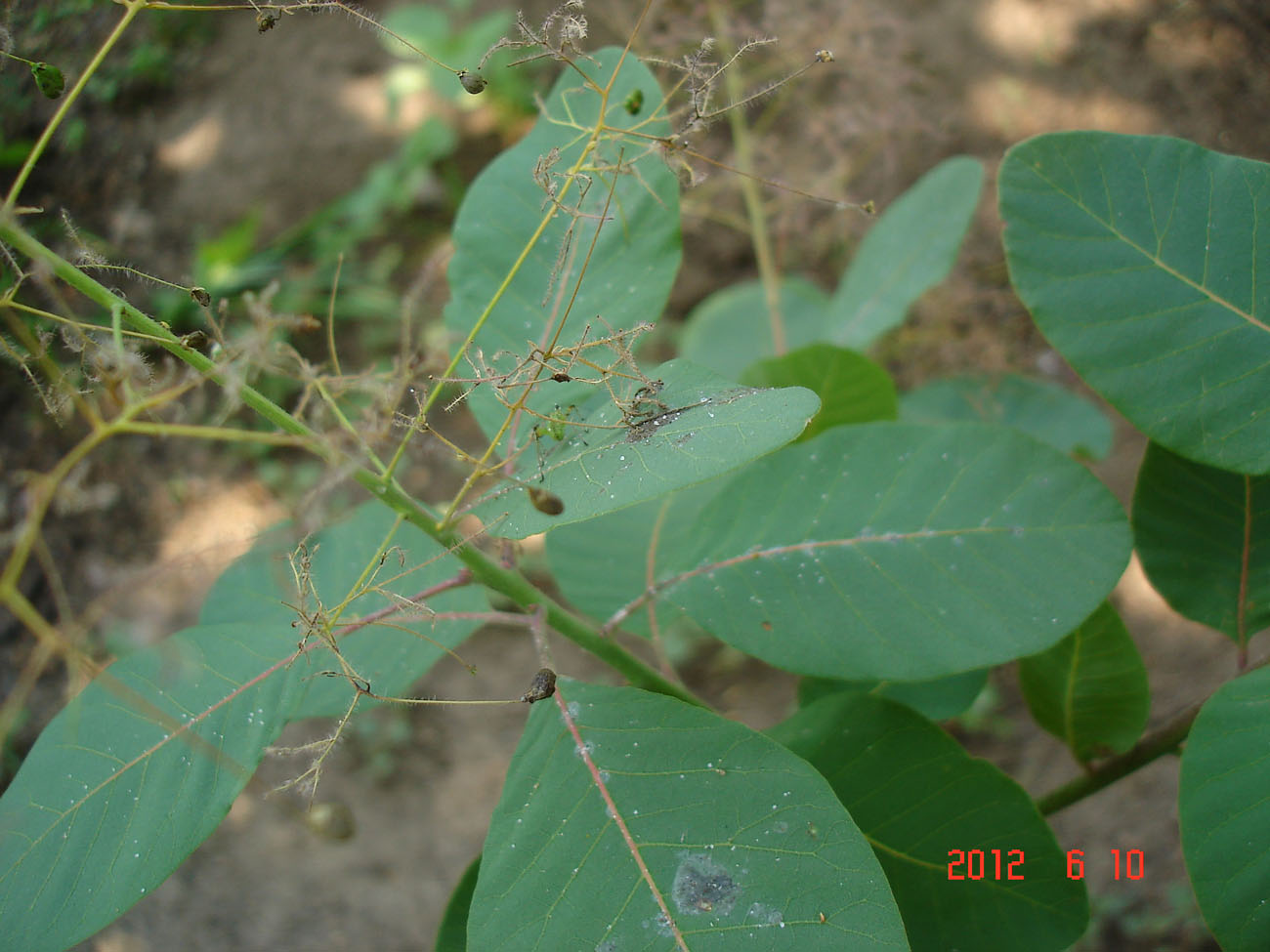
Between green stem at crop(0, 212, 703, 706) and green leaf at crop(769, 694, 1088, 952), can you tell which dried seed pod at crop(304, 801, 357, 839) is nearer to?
green stem at crop(0, 212, 703, 706)

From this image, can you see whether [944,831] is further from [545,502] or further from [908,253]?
[908,253]

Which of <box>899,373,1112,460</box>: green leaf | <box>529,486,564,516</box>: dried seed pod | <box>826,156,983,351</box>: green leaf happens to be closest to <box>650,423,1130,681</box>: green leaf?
<box>529,486,564,516</box>: dried seed pod

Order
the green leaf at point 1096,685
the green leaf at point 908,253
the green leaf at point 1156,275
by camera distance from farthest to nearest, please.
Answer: the green leaf at point 908,253
the green leaf at point 1096,685
the green leaf at point 1156,275

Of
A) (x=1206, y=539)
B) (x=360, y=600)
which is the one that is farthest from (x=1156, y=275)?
(x=360, y=600)

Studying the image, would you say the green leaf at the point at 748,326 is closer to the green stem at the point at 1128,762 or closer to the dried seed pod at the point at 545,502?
the green stem at the point at 1128,762

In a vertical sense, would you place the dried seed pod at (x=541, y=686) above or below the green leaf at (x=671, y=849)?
above

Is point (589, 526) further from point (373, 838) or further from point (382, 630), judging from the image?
point (373, 838)
